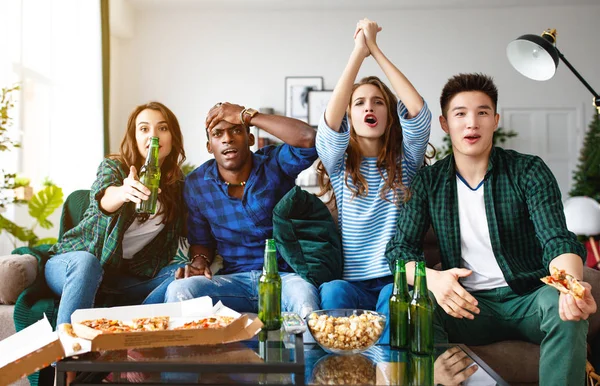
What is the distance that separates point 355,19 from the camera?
20.7 ft

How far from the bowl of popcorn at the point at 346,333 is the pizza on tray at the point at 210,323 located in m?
0.21

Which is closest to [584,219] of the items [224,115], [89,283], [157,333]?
[224,115]

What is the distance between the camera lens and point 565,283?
1.34 meters

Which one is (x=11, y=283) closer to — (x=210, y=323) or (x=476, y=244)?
(x=210, y=323)

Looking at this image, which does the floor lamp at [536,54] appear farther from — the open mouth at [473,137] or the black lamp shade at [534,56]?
the open mouth at [473,137]

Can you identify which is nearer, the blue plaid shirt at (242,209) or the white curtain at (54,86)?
the blue plaid shirt at (242,209)

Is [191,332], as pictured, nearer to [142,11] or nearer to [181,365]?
[181,365]

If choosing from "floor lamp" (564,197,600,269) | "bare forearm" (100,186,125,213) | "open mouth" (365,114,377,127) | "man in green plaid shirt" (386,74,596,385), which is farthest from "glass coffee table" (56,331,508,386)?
"floor lamp" (564,197,600,269)

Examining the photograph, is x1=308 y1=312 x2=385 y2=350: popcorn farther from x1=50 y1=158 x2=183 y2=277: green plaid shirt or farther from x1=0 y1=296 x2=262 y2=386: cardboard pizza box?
x1=50 y1=158 x2=183 y2=277: green plaid shirt

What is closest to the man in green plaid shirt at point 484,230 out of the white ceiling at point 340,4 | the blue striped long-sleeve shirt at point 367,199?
the blue striped long-sleeve shirt at point 367,199

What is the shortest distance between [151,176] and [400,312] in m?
1.12

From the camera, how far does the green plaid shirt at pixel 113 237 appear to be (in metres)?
1.98

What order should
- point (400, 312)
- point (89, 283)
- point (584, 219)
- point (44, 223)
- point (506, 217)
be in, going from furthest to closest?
point (44, 223) < point (584, 219) < point (89, 283) < point (506, 217) < point (400, 312)

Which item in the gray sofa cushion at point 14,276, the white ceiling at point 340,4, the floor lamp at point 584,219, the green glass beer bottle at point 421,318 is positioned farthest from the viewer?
the white ceiling at point 340,4
